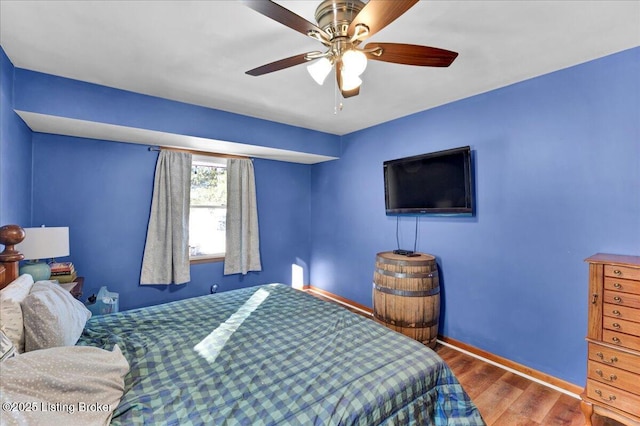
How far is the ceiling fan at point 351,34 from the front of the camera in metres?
1.17

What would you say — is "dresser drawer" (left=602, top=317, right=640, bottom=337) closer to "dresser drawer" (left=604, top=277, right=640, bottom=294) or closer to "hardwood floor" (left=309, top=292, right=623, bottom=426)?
"dresser drawer" (left=604, top=277, right=640, bottom=294)

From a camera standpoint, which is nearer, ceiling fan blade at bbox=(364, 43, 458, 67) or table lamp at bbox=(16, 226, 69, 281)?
ceiling fan blade at bbox=(364, 43, 458, 67)

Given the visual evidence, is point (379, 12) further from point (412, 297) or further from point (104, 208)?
point (104, 208)

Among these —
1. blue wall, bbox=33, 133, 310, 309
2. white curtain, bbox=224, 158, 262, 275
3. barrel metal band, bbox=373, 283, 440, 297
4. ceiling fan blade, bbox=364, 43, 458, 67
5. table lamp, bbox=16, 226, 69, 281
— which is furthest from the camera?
white curtain, bbox=224, 158, 262, 275

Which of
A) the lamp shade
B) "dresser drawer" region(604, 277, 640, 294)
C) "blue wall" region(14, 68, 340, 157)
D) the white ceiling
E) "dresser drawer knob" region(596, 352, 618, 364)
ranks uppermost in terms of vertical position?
the white ceiling

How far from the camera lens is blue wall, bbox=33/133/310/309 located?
283 centimetres

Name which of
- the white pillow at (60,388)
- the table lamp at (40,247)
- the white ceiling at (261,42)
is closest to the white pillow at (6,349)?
the white pillow at (60,388)

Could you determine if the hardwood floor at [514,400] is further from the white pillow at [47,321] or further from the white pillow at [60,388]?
the white pillow at [47,321]

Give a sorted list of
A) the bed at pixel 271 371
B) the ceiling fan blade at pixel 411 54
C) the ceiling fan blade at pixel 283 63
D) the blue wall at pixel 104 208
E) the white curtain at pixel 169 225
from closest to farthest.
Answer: the bed at pixel 271 371 < the ceiling fan blade at pixel 411 54 < the ceiling fan blade at pixel 283 63 < the blue wall at pixel 104 208 < the white curtain at pixel 169 225

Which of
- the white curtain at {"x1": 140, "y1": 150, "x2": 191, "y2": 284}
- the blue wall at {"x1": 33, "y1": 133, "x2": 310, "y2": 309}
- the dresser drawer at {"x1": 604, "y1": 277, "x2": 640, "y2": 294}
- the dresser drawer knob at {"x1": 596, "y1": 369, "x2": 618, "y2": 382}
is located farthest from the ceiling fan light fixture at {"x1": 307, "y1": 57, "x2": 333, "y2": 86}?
the blue wall at {"x1": 33, "y1": 133, "x2": 310, "y2": 309}

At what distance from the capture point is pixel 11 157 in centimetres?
212

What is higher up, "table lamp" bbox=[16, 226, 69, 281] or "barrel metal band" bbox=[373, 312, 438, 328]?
"table lamp" bbox=[16, 226, 69, 281]

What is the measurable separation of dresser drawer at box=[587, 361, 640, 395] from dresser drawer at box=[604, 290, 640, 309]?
389 mm

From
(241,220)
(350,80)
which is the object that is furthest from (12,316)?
(241,220)
